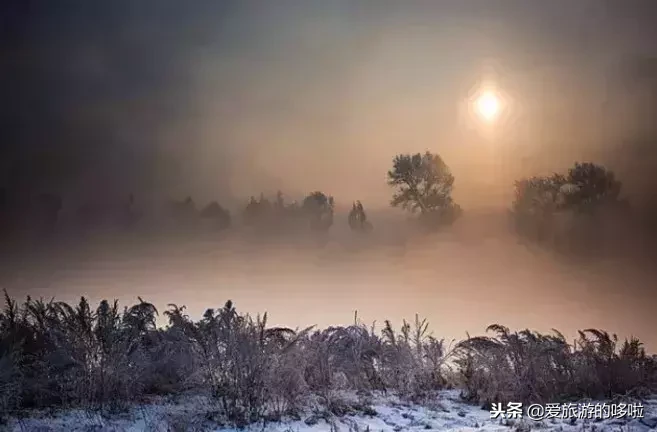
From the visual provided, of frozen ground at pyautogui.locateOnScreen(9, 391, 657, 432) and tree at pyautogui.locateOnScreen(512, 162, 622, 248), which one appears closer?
frozen ground at pyautogui.locateOnScreen(9, 391, 657, 432)

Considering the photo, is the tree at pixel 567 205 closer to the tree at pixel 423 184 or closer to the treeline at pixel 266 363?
the tree at pixel 423 184

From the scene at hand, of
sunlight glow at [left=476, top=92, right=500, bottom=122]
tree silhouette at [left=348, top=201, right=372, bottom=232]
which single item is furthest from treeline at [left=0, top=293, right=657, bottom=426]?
sunlight glow at [left=476, top=92, right=500, bottom=122]

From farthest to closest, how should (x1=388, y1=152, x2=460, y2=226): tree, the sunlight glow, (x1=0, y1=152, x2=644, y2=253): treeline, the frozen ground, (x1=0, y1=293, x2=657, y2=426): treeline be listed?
the sunlight glow, (x1=388, y1=152, x2=460, y2=226): tree, (x1=0, y1=152, x2=644, y2=253): treeline, (x1=0, y1=293, x2=657, y2=426): treeline, the frozen ground

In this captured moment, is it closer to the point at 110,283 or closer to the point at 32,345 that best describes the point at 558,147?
the point at 110,283

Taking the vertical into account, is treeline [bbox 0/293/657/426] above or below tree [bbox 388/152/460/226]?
below

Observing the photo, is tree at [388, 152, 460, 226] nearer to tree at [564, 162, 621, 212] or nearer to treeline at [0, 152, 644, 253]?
treeline at [0, 152, 644, 253]

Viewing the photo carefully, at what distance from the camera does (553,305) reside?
10.4 metres

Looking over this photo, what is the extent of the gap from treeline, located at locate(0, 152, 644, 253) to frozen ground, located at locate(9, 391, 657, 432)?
4636 mm

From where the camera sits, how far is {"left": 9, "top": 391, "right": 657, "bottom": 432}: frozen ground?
5766mm

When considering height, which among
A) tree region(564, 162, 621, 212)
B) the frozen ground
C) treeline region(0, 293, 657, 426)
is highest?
tree region(564, 162, 621, 212)

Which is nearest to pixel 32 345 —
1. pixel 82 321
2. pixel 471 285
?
pixel 82 321

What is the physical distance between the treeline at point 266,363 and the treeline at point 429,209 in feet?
9.42

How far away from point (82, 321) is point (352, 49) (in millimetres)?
7733

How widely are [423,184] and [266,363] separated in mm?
5994
